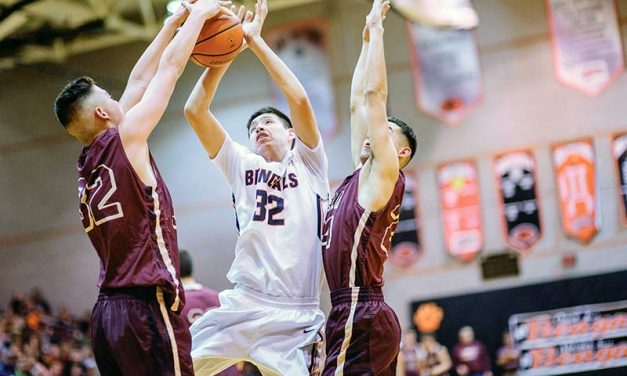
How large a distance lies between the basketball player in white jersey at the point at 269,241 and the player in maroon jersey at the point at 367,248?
0.29 metres

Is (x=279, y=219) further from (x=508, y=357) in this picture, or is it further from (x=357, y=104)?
(x=508, y=357)

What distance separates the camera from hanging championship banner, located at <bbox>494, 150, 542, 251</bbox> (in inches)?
609

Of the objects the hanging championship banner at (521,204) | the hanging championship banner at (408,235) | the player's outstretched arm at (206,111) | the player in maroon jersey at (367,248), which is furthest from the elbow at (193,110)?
the hanging championship banner at (521,204)

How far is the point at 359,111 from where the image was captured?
6047 millimetres

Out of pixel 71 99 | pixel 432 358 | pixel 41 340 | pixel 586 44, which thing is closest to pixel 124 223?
pixel 71 99

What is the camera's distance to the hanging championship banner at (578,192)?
15.3 meters

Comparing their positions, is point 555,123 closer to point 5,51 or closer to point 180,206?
point 180,206

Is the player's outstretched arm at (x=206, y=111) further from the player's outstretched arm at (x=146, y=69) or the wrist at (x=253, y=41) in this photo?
the player's outstretched arm at (x=146, y=69)

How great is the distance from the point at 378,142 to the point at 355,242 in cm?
61

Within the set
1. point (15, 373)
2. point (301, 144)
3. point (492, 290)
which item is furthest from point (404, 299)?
point (301, 144)

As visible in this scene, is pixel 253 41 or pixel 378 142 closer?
pixel 378 142

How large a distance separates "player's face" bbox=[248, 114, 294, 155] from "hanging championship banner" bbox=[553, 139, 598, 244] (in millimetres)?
10346

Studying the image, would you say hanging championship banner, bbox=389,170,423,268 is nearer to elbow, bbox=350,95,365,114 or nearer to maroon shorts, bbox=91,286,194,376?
elbow, bbox=350,95,365,114

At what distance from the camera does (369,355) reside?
5.09m
